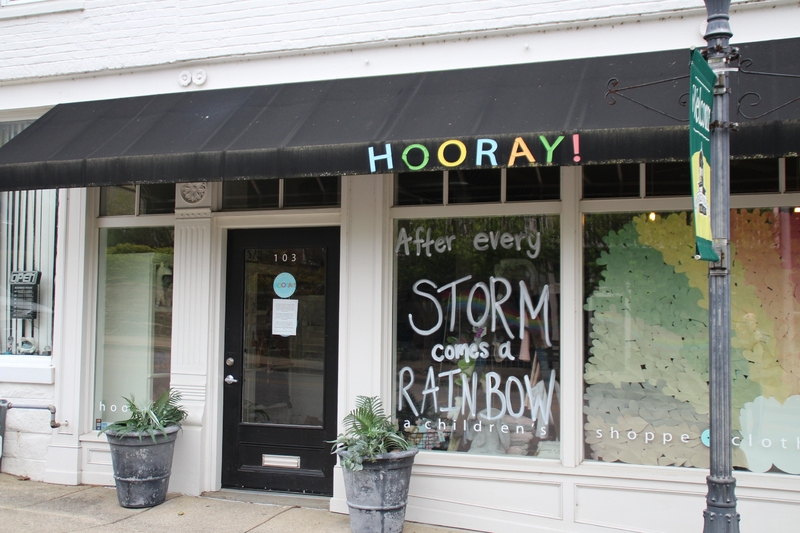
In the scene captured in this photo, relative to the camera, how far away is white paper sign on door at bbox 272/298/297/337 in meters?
6.42

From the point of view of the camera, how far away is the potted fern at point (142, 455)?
588cm

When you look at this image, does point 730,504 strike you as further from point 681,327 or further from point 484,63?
point 484,63

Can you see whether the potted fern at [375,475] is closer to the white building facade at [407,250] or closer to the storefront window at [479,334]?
the white building facade at [407,250]

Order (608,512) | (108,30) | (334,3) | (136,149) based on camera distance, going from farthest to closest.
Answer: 1. (108,30)
2. (334,3)
3. (136,149)
4. (608,512)

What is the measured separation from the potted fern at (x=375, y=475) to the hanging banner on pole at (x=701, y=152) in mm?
2818

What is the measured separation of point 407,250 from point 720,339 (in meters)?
3.11

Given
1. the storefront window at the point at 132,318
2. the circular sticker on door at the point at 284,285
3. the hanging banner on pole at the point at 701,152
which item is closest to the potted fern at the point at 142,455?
the storefront window at the point at 132,318

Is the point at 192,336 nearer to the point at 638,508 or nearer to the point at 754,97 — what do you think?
the point at 638,508

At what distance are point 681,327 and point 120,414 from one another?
495cm

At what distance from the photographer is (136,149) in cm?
575

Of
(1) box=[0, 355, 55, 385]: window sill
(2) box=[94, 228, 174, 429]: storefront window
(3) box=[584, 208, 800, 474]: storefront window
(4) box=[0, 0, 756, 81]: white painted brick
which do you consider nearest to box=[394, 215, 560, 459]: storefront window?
(3) box=[584, 208, 800, 474]: storefront window

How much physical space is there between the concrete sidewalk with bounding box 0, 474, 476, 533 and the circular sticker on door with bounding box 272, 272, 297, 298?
5.60 ft

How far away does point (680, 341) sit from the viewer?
17.7ft

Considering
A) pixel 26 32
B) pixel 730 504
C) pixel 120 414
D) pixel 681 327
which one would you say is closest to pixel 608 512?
pixel 681 327
